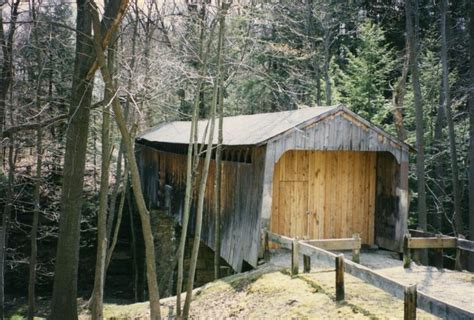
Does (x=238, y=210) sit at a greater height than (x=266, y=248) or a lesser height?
greater

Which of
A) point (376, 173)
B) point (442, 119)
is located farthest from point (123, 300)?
point (442, 119)

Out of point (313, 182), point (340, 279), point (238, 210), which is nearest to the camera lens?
point (340, 279)

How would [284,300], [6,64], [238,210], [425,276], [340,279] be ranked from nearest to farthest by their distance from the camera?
[340,279] → [284,300] → [425,276] → [238,210] → [6,64]

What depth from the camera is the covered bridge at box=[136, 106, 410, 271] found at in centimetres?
1099

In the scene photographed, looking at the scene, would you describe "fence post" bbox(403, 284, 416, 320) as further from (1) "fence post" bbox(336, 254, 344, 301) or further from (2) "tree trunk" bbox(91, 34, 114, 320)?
(2) "tree trunk" bbox(91, 34, 114, 320)

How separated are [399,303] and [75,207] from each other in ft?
21.4

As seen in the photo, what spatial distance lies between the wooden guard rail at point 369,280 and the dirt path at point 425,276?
402 millimetres

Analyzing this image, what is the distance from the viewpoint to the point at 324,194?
1262 centimetres

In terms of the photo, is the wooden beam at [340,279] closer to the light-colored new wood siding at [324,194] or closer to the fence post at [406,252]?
the fence post at [406,252]

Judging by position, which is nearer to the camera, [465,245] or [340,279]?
[340,279]

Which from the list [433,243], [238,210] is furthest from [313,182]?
[433,243]

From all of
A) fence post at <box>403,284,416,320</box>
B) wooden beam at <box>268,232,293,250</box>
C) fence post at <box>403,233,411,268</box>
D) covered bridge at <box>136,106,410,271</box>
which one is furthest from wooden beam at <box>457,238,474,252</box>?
fence post at <box>403,284,416,320</box>

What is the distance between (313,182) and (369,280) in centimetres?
532

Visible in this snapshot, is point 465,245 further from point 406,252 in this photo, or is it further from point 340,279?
point 340,279
